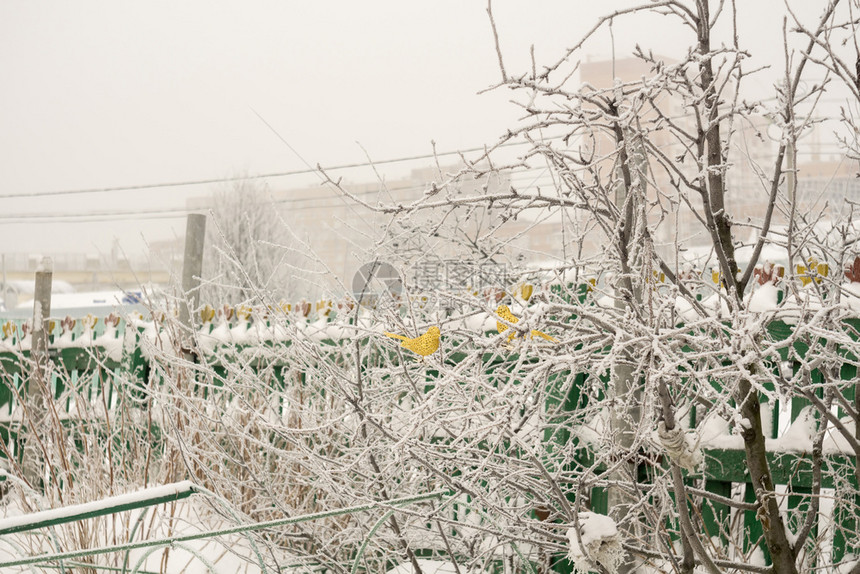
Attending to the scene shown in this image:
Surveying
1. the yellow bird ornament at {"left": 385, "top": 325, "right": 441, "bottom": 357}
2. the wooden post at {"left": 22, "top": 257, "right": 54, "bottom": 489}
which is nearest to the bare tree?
the wooden post at {"left": 22, "top": 257, "right": 54, "bottom": 489}

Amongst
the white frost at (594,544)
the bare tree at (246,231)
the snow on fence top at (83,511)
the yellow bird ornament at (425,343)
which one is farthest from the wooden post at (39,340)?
the bare tree at (246,231)

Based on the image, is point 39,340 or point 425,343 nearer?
point 425,343

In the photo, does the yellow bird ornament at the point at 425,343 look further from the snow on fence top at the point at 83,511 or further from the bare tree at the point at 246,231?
the bare tree at the point at 246,231

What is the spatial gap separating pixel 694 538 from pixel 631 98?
103cm

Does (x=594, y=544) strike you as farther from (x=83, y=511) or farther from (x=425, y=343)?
(x=83, y=511)

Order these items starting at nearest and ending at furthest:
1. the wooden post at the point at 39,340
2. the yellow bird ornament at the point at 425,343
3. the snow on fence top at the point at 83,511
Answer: the snow on fence top at the point at 83,511 < the yellow bird ornament at the point at 425,343 < the wooden post at the point at 39,340

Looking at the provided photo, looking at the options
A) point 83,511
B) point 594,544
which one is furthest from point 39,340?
point 594,544

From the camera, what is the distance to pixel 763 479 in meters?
1.91

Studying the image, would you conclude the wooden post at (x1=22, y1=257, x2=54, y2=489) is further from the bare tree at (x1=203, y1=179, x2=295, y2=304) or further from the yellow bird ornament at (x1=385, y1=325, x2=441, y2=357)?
the bare tree at (x1=203, y1=179, x2=295, y2=304)

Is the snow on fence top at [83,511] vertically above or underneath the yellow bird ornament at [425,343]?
underneath

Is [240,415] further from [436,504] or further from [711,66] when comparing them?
[711,66]

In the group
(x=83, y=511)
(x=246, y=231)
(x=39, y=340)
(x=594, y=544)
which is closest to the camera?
(x=83, y=511)

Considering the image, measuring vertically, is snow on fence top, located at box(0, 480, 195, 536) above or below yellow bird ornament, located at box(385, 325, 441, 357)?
below

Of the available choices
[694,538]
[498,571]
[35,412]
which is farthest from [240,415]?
[694,538]
